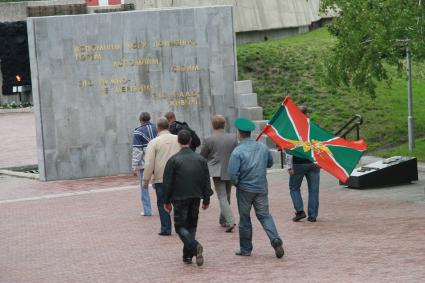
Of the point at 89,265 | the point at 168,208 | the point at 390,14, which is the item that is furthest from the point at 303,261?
the point at 390,14

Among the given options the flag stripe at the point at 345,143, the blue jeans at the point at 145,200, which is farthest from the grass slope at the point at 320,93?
the blue jeans at the point at 145,200

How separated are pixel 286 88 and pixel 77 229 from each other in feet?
46.9

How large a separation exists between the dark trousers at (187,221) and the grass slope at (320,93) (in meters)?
13.3

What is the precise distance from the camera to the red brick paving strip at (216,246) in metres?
13.0

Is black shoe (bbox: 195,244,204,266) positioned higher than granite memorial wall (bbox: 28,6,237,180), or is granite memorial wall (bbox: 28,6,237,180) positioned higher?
granite memorial wall (bbox: 28,6,237,180)

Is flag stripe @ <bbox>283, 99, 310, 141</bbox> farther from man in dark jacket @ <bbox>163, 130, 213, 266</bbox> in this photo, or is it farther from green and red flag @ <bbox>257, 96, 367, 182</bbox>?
man in dark jacket @ <bbox>163, 130, 213, 266</bbox>

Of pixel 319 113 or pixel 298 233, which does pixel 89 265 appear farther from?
pixel 319 113

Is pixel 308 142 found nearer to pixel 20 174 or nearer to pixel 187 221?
pixel 187 221

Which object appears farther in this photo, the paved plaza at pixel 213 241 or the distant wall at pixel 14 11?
the distant wall at pixel 14 11

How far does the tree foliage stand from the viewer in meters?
21.1

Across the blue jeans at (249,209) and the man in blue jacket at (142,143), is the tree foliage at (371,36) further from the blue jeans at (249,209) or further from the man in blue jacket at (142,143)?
the blue jeans at (249,209)

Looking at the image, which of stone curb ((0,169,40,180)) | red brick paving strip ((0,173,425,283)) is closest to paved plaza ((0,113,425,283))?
red brick paving strip ((0,173,425,283))

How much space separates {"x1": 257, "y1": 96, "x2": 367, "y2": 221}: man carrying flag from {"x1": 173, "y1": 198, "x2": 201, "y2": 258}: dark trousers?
332 cm

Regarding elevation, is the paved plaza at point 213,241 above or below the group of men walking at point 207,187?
below
